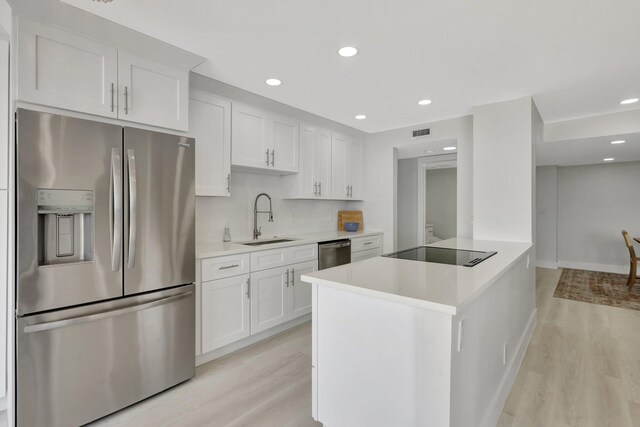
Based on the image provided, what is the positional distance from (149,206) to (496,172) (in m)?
3.21

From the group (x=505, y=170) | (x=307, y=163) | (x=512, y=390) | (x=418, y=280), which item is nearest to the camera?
(x=418, y=280)

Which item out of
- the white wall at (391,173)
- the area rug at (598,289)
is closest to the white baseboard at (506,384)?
the white wall at (391,173)

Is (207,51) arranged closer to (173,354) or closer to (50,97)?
(50,97)

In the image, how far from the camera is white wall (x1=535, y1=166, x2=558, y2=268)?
21.3 ft

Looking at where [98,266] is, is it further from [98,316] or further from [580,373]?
[580,373]

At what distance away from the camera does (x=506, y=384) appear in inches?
84.3

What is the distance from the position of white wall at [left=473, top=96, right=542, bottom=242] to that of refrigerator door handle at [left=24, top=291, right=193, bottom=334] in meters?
2.99

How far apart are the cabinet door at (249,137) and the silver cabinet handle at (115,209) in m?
1.19

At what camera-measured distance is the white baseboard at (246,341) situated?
2590 millimetres

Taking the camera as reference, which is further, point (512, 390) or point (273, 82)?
point (273, 82)

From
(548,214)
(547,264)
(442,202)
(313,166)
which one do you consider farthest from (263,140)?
(547,264)

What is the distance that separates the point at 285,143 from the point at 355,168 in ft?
4.82

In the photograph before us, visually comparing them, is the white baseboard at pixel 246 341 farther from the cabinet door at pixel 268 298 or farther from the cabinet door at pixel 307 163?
the cabinet door at pixel 307 163

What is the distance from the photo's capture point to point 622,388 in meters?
2.25
